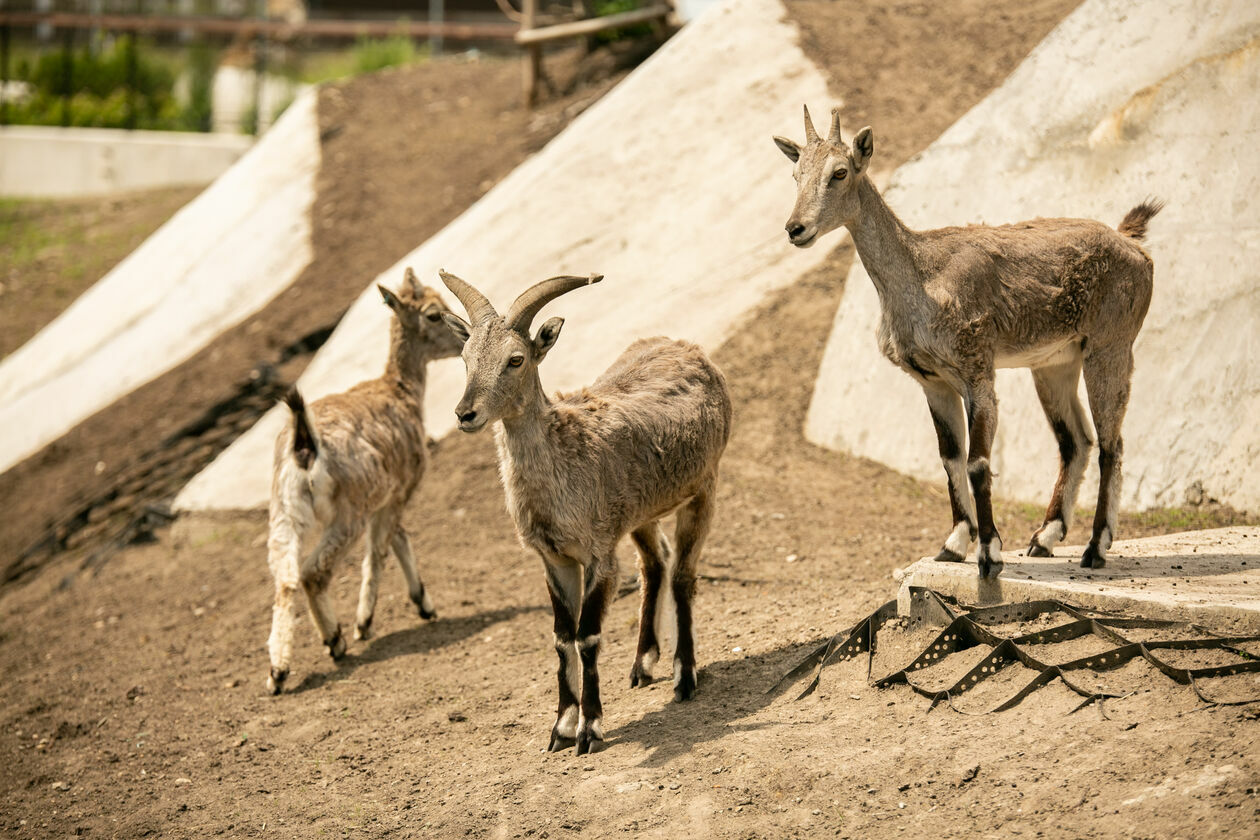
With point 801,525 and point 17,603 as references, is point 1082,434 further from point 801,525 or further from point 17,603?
point 17,603

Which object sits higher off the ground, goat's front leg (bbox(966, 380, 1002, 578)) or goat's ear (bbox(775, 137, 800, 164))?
goat's ear (bbox(775, 137, 800, 164))

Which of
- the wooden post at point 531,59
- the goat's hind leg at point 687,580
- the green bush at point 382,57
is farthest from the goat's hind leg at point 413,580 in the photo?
the green bush at point 382,57

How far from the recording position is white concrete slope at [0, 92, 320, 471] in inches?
654

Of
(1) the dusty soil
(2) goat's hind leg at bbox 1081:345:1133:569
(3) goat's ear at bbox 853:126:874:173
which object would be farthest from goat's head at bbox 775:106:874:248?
(1) the dusty soil

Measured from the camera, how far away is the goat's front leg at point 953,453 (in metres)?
7.04

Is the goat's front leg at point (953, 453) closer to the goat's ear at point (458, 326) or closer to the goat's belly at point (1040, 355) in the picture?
the goat's belly at point (1040, 355)

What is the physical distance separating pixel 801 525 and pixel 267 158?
13243mm

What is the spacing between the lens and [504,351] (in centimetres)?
650

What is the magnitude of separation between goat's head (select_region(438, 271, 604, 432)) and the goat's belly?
2.38m

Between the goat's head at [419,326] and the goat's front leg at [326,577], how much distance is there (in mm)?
1895

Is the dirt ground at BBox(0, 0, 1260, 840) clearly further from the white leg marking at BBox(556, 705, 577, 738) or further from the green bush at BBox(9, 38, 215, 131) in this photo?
the green bush at BBox(9, 38, 215, 131)

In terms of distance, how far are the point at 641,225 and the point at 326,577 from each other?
6219 millimetres

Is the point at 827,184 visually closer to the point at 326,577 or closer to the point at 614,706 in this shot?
the point at 614,706

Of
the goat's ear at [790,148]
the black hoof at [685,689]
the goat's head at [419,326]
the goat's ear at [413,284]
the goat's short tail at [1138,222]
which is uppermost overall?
the goat's ear at [790,148]
